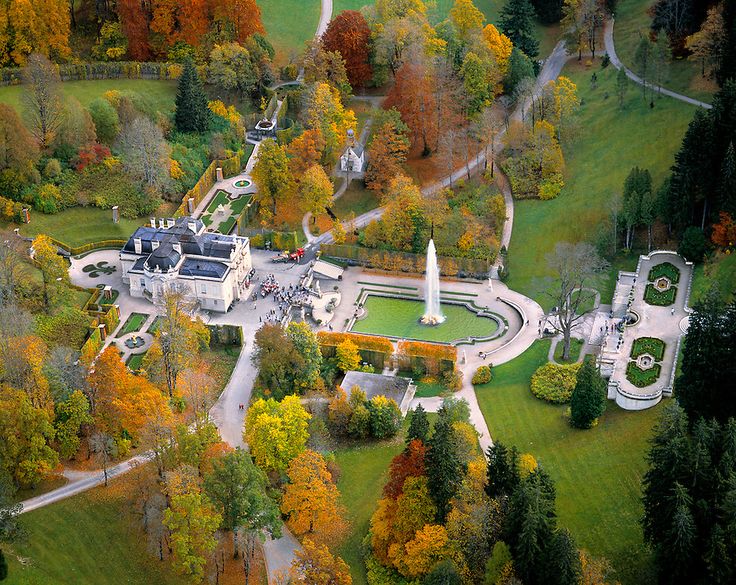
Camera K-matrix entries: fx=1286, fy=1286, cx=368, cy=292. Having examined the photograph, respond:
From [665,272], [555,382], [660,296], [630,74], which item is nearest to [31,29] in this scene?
[630,74]

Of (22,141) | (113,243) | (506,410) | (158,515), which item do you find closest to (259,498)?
(158,515)

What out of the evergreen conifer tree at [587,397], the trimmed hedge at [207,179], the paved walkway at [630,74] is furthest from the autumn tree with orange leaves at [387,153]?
the evergreen conifer tree at [587,397]

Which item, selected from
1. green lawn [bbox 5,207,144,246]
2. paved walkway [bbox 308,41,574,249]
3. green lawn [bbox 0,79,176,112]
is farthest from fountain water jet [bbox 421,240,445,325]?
green lawn [bbox 0,79,176,112]

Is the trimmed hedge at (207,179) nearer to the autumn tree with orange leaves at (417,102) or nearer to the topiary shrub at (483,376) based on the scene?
the autumn tree with orange leaves at (417,102)

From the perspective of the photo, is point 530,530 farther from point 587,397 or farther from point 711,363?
point 711,363

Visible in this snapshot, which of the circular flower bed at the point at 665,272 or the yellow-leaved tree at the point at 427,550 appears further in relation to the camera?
the circular flower bed at the point at 665,272

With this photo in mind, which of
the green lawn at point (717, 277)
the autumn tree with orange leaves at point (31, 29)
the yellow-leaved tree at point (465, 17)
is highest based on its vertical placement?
the yellow-leaved tree at point (465, 17)
